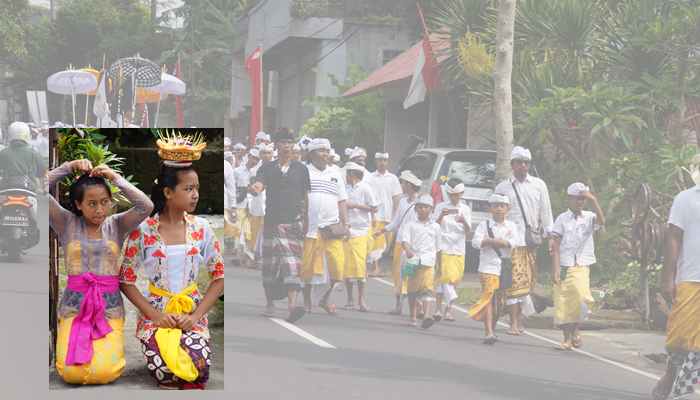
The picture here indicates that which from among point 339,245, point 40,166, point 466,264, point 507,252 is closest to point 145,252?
point 507,252

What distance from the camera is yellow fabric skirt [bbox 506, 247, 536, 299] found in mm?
9039

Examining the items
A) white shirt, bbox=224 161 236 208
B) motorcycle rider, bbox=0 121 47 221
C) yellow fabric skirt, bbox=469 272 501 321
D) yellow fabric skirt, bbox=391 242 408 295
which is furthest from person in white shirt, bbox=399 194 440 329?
motorcycle rider, bbox=0 121 47 221

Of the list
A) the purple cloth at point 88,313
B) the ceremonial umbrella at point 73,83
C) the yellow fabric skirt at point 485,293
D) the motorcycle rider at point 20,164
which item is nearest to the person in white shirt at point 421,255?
the yellow fabric skirt at point 485,293

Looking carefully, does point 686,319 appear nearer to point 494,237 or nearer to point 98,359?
point 494,237

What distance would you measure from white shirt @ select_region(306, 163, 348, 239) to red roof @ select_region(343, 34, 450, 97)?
806 mm

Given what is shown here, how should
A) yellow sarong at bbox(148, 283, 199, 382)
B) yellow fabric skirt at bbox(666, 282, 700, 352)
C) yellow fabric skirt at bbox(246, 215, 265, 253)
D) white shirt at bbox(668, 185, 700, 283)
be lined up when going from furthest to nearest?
yellow fabric skirt at bbox(246, 215, 265, 253) → yellow fabric skirt at bbox(666, 282, 700, 352) → white shirt at bbox(668, 185, 700, 283) → yellow sarong at bbox(148, 283, 199, 382)

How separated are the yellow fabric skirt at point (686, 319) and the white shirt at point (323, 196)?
112 inches

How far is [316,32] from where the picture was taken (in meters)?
10.6

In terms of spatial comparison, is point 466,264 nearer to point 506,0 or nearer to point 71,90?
point 506,0

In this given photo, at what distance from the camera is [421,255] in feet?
32.3

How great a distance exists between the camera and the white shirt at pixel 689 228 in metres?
7.52

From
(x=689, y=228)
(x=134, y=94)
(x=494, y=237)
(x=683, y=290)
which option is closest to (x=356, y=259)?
(x=494, y=237)

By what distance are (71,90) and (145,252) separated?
9.57 metres

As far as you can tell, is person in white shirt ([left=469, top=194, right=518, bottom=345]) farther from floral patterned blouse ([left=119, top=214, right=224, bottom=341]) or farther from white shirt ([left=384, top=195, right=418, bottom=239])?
floral patterned blouse ([left=119, top=214, right=224, bottom=341])
